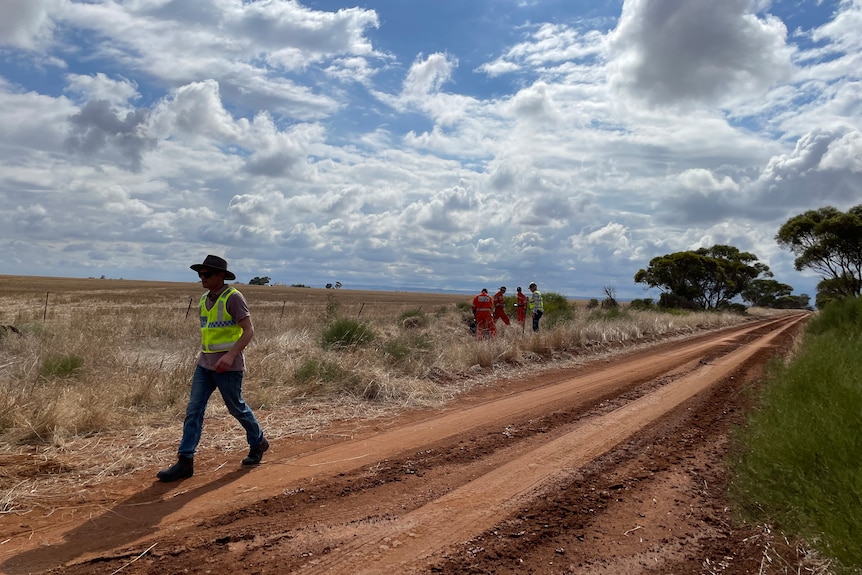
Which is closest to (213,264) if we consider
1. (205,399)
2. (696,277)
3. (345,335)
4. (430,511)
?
(205,399)

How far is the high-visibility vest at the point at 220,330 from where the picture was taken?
564cm

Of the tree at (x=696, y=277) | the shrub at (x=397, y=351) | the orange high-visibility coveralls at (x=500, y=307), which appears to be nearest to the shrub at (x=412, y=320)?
the orange high-visibility coveralls at (x=500, y=307)

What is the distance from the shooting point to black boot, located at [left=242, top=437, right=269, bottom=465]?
231 inches

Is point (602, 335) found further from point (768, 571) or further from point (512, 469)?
point (768, 571)

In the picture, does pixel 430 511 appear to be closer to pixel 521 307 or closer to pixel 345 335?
pixel 345 335

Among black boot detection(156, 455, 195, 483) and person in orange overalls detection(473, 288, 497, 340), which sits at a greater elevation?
person in orange overalls detection(473, 288, 497, 340)

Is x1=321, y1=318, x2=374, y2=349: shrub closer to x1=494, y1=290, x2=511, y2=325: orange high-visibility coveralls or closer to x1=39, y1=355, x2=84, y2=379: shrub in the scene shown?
x1=39, y1=355, x2=84, y2=379: shrub

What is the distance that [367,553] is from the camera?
392 cm

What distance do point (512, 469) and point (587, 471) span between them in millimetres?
714

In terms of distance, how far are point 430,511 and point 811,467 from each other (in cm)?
282

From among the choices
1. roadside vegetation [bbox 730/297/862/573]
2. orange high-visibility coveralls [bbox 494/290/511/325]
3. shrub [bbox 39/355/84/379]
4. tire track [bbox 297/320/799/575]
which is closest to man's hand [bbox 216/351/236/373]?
tire track [bbox 297/320/799/575]

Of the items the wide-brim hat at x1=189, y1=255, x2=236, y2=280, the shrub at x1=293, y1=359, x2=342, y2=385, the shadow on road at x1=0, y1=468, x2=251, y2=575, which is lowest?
the shadow on road at x1=0, y1=468, x2=251, y2=575

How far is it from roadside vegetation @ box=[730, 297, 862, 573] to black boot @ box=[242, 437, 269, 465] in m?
4.26

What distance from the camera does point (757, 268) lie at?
2365 inches
